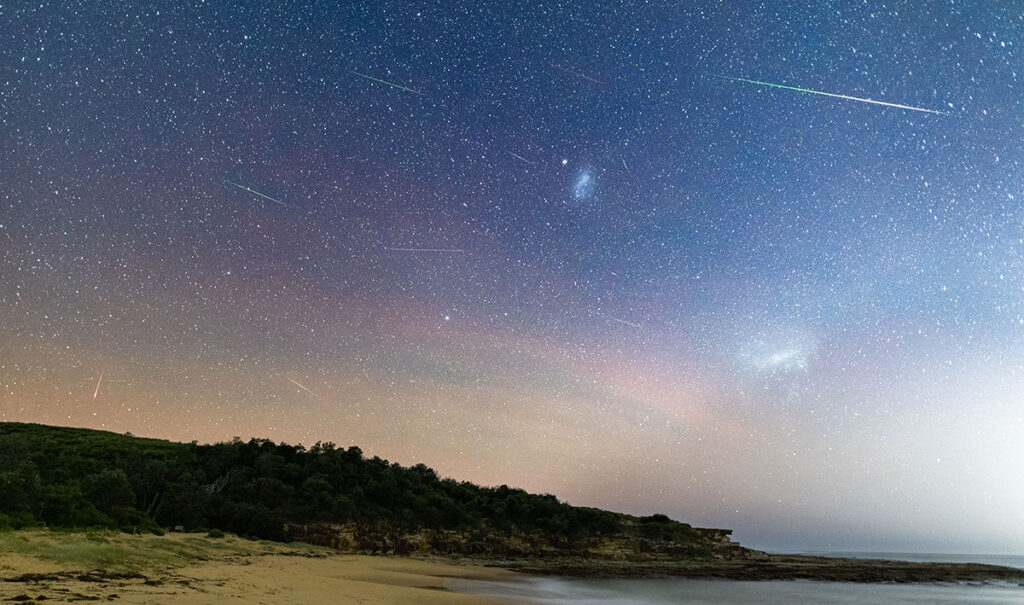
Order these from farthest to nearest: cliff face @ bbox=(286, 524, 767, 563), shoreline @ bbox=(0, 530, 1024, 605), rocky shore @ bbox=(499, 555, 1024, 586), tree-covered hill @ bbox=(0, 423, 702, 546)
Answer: cliff face @ bbox=(286, 524, 767, 563) < rocky shore @ bbox=(499, 555, 1024, 586) < tree-covered hill @ bbox=(0, 423, 702, 546) < shoreline @ bbox=(0, 530, 1024, 605)

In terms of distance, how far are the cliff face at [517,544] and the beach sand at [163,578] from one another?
964 inches

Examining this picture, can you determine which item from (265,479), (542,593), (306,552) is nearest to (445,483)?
(265,479)

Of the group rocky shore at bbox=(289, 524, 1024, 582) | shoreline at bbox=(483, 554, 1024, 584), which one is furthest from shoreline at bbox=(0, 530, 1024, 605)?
rocky shore at bbox=(289, 524, 1024, 582)

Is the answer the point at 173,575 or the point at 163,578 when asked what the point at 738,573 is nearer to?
the point at 173,575

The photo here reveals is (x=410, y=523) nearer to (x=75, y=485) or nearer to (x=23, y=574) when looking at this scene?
(x=75, y=485)

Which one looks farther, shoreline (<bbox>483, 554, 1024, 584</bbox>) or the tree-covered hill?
shoreline (<bbox>483, 554, 1024, 584</bbox>)

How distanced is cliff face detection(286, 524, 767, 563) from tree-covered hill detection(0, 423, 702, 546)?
29.4 inches

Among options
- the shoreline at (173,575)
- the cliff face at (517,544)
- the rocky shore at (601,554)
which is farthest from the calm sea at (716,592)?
the cliff face at (517,544)

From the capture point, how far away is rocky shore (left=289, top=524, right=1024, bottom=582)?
49.7 metres

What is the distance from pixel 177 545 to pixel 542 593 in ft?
58.7

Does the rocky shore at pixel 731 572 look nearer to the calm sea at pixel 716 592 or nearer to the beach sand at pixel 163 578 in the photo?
the calm sea at pixel 716 592

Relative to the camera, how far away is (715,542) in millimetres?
76562

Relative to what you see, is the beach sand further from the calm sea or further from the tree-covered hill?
the tree-covered hill

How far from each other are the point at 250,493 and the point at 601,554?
39668 mm
